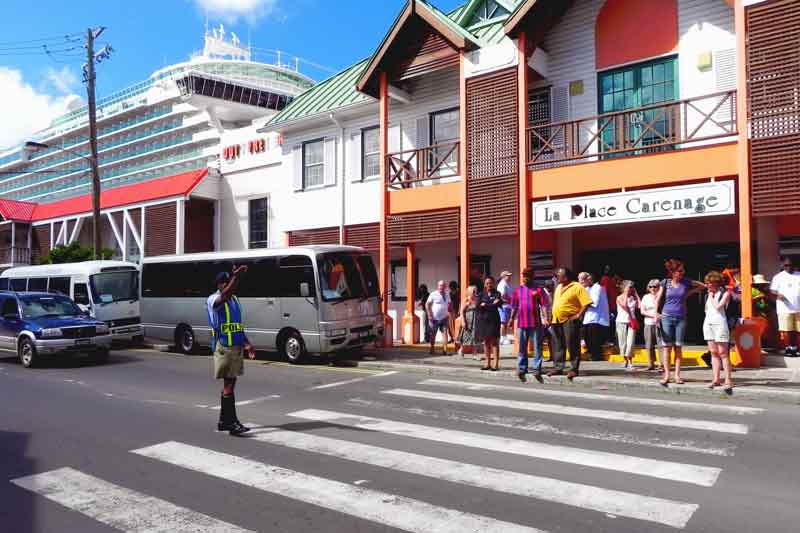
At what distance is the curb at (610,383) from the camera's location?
8430 millimetres

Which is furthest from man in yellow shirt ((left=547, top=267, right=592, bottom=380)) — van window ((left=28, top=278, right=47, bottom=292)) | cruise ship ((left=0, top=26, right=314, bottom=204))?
cruise ship ((left=0, top=26, right=314, bottom=204))

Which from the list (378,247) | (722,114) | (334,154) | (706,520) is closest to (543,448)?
(706,520)

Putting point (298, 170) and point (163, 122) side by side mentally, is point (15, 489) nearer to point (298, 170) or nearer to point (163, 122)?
point (298, 170)

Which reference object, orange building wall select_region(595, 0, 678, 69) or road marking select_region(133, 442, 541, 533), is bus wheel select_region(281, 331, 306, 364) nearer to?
road marking select_region(133, 442, 541, 533)

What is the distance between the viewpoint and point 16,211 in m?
33.0

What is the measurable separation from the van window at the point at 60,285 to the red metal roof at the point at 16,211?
53.3ft

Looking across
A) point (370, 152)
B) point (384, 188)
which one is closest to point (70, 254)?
point (370, 152)

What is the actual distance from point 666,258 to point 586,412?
796cm

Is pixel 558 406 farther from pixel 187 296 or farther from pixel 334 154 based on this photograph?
pixel 334 154

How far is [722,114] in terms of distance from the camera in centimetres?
1241

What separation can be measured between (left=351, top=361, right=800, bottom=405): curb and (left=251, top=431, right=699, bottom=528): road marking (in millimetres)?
4883

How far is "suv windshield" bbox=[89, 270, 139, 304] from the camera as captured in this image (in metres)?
Result: 17.9

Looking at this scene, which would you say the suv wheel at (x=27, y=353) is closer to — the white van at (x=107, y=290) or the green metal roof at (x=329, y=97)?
the white van at (x=107, y=290)

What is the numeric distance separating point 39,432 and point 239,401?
257 cm
